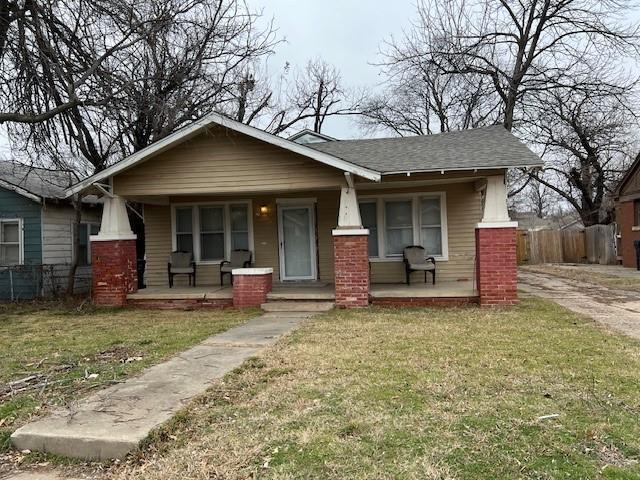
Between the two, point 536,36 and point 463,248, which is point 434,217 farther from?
point 536,36

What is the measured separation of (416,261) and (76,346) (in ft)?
22.6

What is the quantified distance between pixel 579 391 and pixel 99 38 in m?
9.81

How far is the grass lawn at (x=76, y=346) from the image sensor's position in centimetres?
432

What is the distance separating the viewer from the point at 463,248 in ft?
36.2

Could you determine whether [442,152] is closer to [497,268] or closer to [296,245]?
[497,268]

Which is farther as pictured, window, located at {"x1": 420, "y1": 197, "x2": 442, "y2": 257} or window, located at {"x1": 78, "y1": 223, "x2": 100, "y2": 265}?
window, located at {"x1": 78, "y1": 223, "x2": 100, "y2": 265}

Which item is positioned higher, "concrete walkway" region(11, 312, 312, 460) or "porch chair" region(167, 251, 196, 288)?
"porch chair" region(167, 251, 196, 288)

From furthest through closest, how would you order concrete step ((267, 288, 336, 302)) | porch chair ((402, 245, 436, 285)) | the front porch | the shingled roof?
porch chair ((402, 245, 436, 285)) < concrete step ((267, 288, 336, 302)) < the front porch < the shingled roof

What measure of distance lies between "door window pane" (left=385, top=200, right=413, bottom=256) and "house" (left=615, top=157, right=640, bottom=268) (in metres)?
11.4

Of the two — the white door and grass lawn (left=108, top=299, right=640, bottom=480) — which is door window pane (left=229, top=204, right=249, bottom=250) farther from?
grass lawn (left=108, top=299, right=640, bottom=480)

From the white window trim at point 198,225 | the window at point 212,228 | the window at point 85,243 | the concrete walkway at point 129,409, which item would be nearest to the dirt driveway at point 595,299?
the concrete walkway at point 129,409

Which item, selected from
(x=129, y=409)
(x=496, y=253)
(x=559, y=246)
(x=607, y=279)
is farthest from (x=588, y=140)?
(x=129, y=409)

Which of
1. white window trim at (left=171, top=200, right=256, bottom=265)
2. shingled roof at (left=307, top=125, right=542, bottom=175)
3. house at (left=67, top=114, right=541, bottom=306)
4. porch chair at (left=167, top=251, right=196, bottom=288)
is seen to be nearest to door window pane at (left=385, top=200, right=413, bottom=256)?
house at (left=67, top=114, right=541, bottom=306)

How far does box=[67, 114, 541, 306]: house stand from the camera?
29.1 ft
